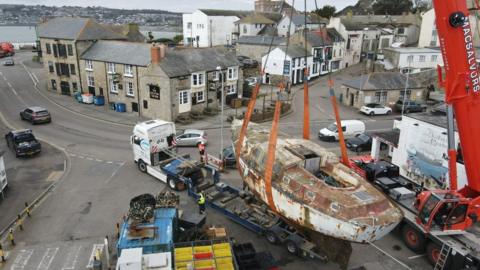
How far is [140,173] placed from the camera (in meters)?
25.9

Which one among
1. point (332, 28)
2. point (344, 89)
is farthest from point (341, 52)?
point (344, 89)

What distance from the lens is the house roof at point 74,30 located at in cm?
4494

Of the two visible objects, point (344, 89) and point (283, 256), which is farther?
point (344, 89)

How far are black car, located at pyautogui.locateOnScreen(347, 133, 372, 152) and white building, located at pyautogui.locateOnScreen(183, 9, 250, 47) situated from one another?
61.4 m

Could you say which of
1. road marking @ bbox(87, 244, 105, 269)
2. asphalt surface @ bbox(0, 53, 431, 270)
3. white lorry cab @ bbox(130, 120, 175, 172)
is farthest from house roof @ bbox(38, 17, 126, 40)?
road marking @ bbox(87, 244, 105, 269)

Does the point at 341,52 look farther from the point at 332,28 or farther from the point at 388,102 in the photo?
the point at 388,102

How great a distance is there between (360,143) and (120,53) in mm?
26965

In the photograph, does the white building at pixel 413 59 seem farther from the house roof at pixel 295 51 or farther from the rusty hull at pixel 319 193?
the rusty hull at pixel 319 193

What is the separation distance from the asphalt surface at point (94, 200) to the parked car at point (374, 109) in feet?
3.43

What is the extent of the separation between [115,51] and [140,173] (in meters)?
21.4

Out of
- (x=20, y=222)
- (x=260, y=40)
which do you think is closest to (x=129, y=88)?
(x=20, y=222)

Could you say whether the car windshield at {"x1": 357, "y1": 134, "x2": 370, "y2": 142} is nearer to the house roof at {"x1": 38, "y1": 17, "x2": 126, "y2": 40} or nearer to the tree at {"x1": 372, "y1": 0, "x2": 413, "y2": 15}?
the house roof at {"x1": 38, "y1": 17, "x2": 126, "y2": 40}

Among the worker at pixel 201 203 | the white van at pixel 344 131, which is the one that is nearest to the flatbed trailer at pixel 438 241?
the worker at pixel 201 203

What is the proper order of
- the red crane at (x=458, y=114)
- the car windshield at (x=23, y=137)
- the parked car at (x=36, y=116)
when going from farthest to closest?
the parked car at (x=36, y=116)
the car windshield at (x=23, y=137)
the red crane at (x=458, y=114)
